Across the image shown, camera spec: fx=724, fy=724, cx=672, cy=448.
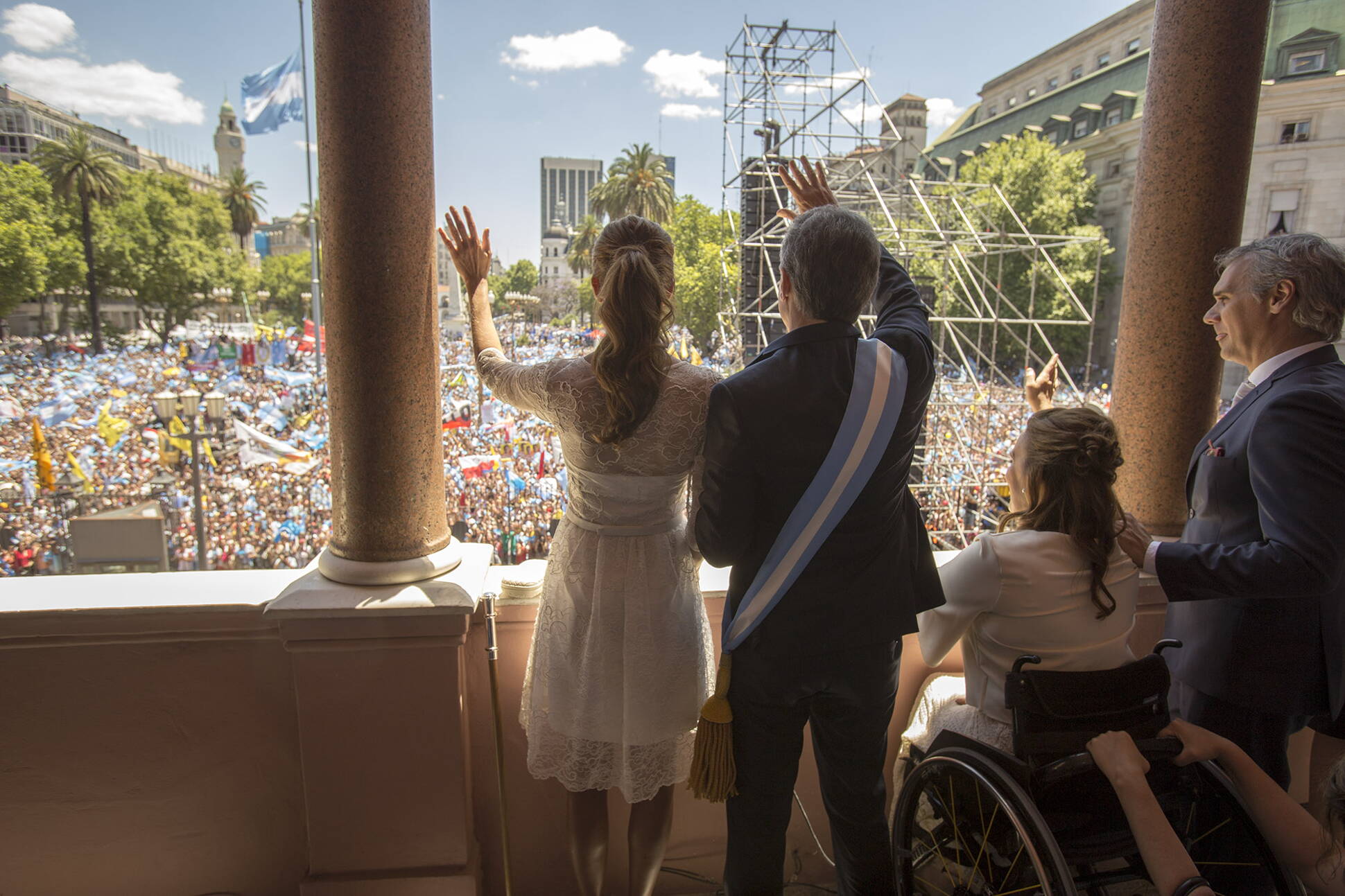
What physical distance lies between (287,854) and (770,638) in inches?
60.0

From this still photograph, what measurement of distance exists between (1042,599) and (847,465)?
480 mm

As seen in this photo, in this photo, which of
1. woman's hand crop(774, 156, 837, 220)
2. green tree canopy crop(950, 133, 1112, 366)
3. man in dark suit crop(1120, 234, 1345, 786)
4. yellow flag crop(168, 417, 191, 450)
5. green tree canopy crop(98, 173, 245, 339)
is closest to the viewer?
man in dark suit crop(1120, 234, 1345, 786)

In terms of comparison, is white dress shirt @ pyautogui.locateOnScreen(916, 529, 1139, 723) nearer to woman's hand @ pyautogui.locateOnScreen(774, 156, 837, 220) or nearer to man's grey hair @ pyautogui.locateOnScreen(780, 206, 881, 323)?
man's grey hair @ pyautogui.locateOnScreen(780, 206, 881, 323)

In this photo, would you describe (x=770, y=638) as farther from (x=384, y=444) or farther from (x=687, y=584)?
(x=384, y=444)

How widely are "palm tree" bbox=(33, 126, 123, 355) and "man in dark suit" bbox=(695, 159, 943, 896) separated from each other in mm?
16182

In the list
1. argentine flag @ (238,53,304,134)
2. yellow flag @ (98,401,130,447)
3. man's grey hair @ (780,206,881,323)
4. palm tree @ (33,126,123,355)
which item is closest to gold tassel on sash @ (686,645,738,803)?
man's grey hair @ (780,206,881,323)

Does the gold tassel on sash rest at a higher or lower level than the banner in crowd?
higher

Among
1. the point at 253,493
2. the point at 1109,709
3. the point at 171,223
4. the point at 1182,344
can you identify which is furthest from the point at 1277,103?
the point at 171,223

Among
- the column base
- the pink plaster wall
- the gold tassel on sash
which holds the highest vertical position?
the column base

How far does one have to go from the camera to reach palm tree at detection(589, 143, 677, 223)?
1209cm

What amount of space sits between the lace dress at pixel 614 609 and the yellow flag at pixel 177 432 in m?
13.0

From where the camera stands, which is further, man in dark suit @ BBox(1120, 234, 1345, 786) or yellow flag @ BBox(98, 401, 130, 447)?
yellow flag @ BBox(98, 401, 130, 447)

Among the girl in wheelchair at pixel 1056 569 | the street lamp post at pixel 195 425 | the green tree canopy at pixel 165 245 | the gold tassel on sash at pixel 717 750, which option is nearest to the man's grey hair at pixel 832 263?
the girl in wheelchair at pixel 1056 569

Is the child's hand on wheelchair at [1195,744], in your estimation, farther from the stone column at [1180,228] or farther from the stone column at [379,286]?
the stone column at [379,286]
